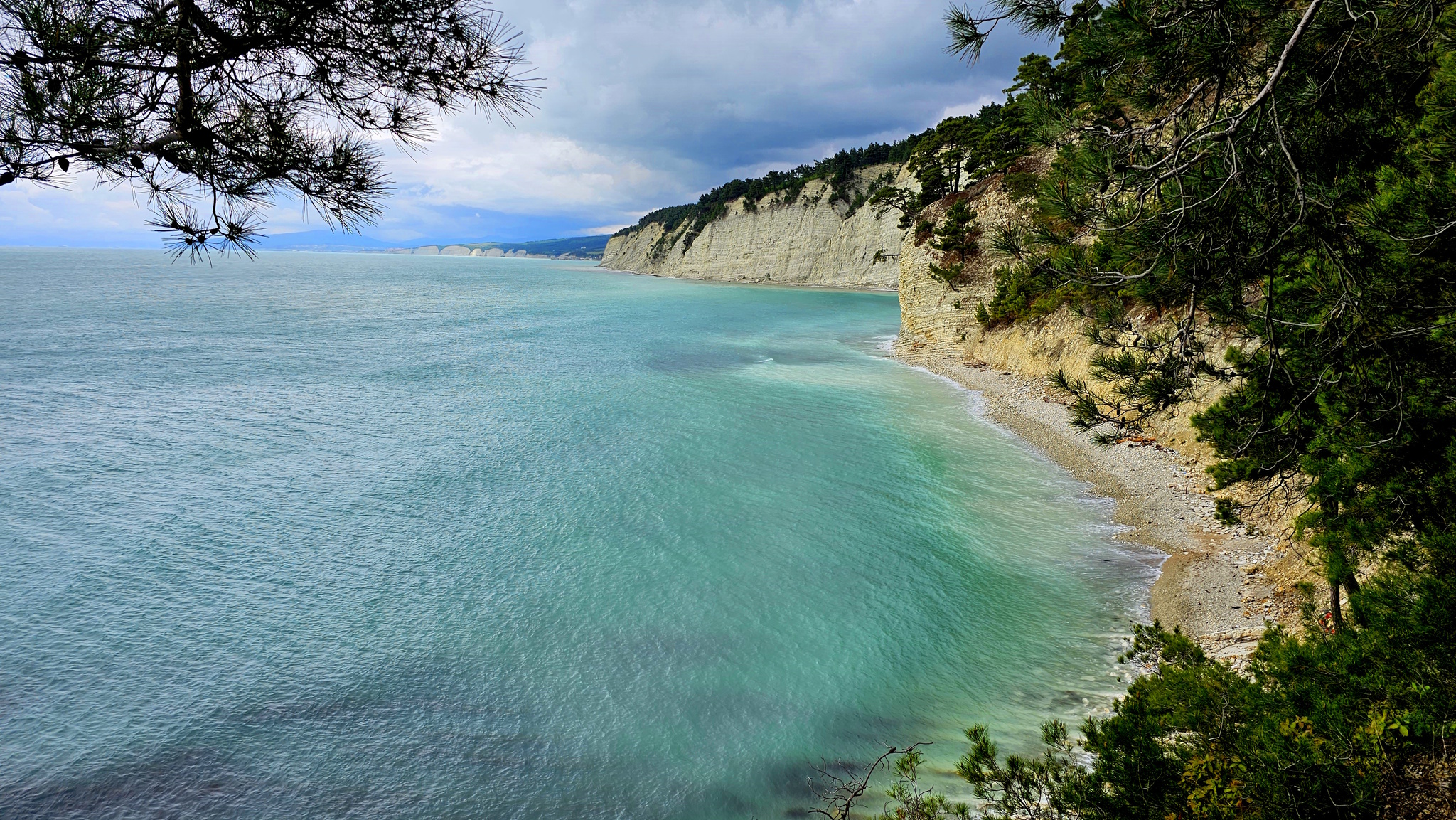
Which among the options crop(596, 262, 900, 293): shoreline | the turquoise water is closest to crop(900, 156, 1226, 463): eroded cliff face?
the turquoise water

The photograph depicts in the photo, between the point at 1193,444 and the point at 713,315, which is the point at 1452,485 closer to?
the point at 1193,444

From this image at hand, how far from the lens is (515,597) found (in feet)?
34.8

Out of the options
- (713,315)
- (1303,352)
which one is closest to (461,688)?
(1303,352)

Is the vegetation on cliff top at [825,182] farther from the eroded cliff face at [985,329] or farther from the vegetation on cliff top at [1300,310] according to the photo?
the vegetation on cliff top at [1300,310]

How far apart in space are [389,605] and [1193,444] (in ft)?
54.2

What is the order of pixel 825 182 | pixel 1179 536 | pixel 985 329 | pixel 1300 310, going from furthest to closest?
1. pixel 825 182
2. pixel 985 329
3. pixel 1179 536
4. pixel 1300 310

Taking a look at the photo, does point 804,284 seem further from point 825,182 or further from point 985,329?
point 985,329

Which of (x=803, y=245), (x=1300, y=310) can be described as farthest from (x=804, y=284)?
(x=1300, y=310)

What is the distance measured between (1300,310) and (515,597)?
10.4 m

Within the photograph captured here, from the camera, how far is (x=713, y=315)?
2048 inches

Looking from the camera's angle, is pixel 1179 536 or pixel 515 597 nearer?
pixel 515 597

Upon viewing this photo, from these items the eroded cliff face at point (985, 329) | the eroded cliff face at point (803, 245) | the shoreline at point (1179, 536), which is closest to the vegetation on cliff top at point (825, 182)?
the eroded cliff face at point (803, 245)

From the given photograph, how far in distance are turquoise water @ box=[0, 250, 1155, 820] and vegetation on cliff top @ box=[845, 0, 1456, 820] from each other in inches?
134

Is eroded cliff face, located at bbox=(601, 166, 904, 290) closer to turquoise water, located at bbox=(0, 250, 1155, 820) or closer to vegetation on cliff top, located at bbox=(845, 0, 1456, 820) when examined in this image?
turquoise water, located at bbox=(0, 250, 1155, 820)
